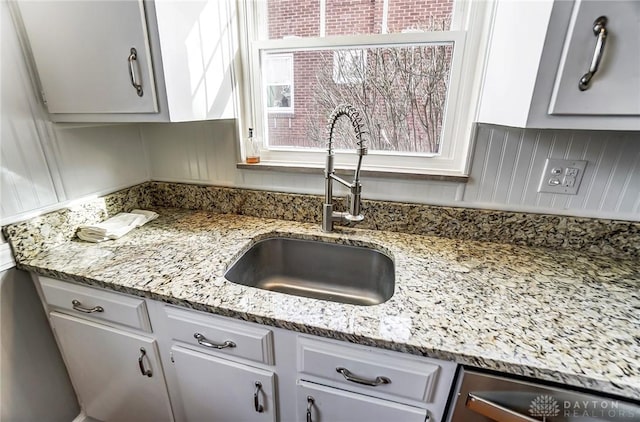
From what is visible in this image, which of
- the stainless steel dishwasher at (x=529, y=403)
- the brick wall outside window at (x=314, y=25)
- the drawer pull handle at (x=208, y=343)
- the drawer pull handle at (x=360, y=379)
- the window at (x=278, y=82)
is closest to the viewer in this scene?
the stainless steel dishwasher at (x=529, y=403)

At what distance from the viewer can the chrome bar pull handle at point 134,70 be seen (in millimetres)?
859

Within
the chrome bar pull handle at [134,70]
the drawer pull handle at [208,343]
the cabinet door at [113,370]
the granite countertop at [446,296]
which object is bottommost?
the cabinet door at [113,370]

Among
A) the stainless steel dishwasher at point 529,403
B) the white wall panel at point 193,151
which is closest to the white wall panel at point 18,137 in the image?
the white wall panel at point 193,151

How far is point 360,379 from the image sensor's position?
2.40ft

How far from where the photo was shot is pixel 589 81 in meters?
0.67

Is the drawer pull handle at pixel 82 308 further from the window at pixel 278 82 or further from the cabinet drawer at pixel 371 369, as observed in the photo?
the window at pixel 278 82

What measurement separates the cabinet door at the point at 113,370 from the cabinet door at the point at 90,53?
0.77 m

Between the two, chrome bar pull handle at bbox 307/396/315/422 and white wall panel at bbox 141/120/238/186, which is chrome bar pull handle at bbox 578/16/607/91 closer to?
chrome bar pull handle at bbox 307/396/315/422

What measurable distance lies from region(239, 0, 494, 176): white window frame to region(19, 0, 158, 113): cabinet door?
1.49ft

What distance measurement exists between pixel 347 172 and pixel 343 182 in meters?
0.15

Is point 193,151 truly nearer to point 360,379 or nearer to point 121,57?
point 121,57

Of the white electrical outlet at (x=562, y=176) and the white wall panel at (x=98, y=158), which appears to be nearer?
the white electrical outlet at (x=562, y=176)

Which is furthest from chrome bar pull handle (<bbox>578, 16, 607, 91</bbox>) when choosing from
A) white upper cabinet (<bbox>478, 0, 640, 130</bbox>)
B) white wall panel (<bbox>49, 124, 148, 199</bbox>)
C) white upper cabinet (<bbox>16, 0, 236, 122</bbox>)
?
white wall panel (<bbox>49, 124, 148, 199</bbox>)

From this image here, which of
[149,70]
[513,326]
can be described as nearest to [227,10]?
[149,70]
